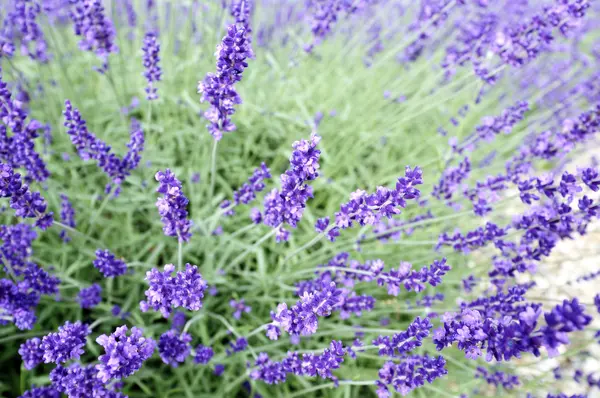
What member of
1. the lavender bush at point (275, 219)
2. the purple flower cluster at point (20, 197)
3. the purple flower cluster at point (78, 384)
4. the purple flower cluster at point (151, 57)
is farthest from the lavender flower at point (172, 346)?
the purple flower cluster at point (151, 57)

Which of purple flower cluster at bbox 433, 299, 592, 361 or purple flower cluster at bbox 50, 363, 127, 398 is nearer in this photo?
purple flower cluster at bbox 433, 299, 592, 361

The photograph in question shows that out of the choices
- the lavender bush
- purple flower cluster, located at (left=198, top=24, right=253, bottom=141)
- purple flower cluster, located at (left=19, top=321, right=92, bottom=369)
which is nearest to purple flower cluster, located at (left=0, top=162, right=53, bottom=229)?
the lavender bush

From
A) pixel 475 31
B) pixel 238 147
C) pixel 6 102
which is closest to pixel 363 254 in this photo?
pixel 238 147

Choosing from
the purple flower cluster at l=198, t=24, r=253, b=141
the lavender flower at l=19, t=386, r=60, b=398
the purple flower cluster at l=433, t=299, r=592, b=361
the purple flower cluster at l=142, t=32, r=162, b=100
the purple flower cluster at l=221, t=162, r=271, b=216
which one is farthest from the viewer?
the purple flower cluster at l=142, t=32, r=162, b=100

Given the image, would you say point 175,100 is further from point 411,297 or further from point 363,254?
→ point 411,297

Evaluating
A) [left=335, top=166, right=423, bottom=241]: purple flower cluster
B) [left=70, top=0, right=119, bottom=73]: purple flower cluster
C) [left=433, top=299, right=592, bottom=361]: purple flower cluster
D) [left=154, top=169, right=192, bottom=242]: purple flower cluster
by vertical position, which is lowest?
[left=433, top=299, right=592, bottom=361]: purple flower cluster

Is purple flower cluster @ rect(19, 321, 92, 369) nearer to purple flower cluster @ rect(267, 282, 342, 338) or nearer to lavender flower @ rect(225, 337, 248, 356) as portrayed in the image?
purple flower cluster @ rect(267, 282, 342, 338)
